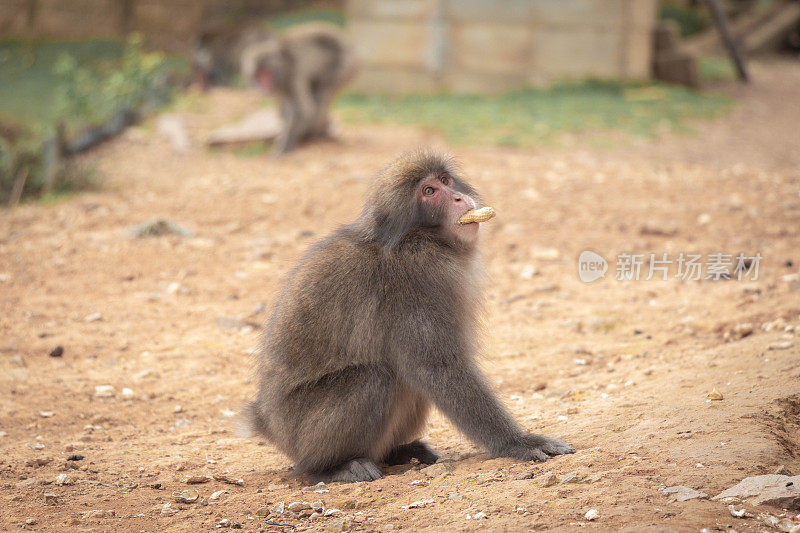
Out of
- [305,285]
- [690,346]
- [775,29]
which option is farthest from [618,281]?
[775,29]

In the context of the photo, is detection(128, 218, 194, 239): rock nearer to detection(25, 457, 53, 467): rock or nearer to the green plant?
the green plant

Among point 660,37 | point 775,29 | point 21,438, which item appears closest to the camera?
point 21,438

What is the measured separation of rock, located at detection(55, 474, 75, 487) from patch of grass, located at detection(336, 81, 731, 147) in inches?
328

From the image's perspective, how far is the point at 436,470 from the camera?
407 centimetres

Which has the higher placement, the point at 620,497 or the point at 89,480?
the point at 620,497

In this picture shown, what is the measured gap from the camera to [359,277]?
4086 millimetres

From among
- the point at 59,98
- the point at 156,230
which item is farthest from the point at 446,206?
the point at 59,98

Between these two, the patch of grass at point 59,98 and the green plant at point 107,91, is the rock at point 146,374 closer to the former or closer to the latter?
the patch of grass at point 59,98

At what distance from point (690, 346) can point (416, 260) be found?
2.33 m

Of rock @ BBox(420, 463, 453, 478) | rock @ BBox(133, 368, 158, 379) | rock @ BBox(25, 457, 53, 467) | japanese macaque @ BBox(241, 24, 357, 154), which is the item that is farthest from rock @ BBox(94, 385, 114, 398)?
japanese macaque @ BBox(241, 24, 357, 154)

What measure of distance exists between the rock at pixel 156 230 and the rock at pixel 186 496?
4603 mm

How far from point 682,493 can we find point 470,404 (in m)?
1.03

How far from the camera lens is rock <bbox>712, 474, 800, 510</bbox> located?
314 cm

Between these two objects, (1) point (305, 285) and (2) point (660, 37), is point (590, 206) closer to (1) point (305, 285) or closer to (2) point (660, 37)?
(1) point (305, 285)
